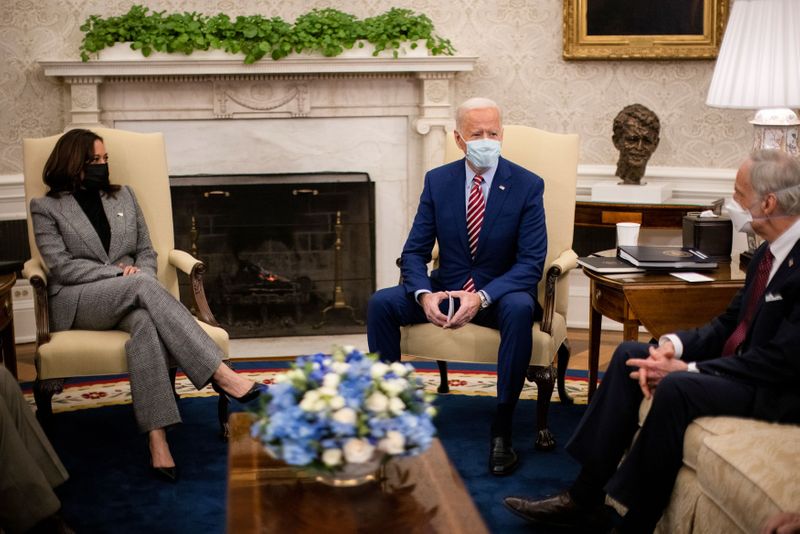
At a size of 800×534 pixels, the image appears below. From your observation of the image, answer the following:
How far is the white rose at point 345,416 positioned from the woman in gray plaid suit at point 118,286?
149 cm

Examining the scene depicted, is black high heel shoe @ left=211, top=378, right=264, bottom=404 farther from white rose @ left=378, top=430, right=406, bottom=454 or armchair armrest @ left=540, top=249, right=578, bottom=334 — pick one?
white rose @ left=378, top=430, right=406, bottom=454

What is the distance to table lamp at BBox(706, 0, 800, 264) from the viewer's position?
3.95m

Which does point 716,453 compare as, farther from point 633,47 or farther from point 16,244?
point 16,244

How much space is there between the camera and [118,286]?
364cm

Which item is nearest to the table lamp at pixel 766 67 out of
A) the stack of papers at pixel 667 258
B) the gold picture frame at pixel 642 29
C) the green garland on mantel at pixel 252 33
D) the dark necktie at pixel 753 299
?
the stack of papers at pixel 667 258

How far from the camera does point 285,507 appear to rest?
7.39ft

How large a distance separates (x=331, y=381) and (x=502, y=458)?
4.65ft

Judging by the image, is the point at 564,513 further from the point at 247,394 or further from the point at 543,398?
the point at 247,394

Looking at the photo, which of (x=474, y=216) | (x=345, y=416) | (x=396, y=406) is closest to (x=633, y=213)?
(x=474, y=216)

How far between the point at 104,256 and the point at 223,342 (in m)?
0.61

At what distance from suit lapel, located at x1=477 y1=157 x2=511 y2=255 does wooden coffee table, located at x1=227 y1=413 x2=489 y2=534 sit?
1.43 m

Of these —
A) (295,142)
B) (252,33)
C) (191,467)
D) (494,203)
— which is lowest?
(191,467)

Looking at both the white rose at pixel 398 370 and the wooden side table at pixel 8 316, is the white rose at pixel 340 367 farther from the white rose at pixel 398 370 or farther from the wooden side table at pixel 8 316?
the wooden side table at pixel 8 316

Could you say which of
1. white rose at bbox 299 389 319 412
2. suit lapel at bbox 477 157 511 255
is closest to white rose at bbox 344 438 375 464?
white rose at bbox 299 389 319 412
